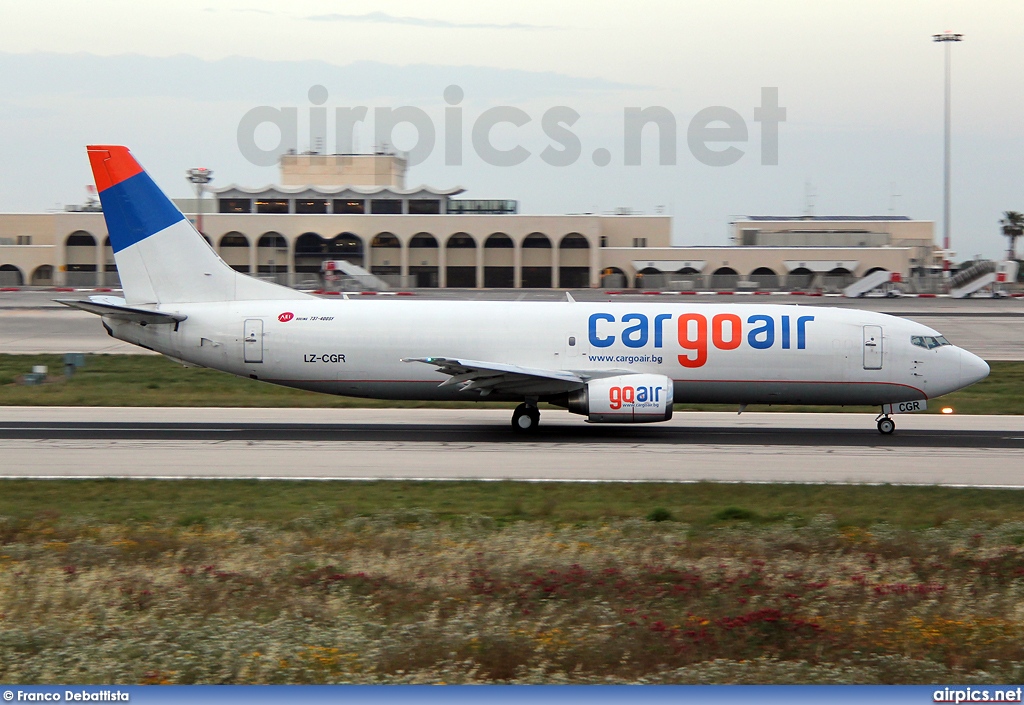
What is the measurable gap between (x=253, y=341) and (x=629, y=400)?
979cm

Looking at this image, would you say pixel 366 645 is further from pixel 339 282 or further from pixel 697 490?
pixel 339 282

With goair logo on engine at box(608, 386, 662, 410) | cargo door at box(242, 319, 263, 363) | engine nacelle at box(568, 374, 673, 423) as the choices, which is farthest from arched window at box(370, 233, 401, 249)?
goair logo on engine at box(608, 386, 662, 410)

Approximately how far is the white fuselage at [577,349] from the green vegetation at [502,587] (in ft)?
26.9

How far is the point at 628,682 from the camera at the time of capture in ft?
29.5

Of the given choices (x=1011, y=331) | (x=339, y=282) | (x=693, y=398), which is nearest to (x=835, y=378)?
(x=693, y=398)

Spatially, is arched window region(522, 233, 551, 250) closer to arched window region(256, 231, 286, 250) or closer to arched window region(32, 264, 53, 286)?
arched window region(256, 231, 286, 250)

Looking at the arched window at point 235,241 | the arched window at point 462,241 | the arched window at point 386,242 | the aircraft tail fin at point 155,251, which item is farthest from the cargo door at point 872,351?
the arched window at point 235,241

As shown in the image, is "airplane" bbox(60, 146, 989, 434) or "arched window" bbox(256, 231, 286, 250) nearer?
"airplane" bbox(60, 146, 989, 434)

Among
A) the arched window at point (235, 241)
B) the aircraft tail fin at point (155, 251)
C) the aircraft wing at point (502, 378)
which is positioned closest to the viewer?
the aircraft wing at point (502, 378)

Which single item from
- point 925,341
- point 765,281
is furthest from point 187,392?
point 765,281

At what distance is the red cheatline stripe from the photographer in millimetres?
26406

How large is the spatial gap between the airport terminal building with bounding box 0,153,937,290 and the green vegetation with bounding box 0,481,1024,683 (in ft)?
253

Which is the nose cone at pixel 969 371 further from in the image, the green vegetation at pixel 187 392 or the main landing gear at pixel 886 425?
the green vegetation at pixel 187 392

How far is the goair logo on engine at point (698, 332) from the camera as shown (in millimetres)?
26109
